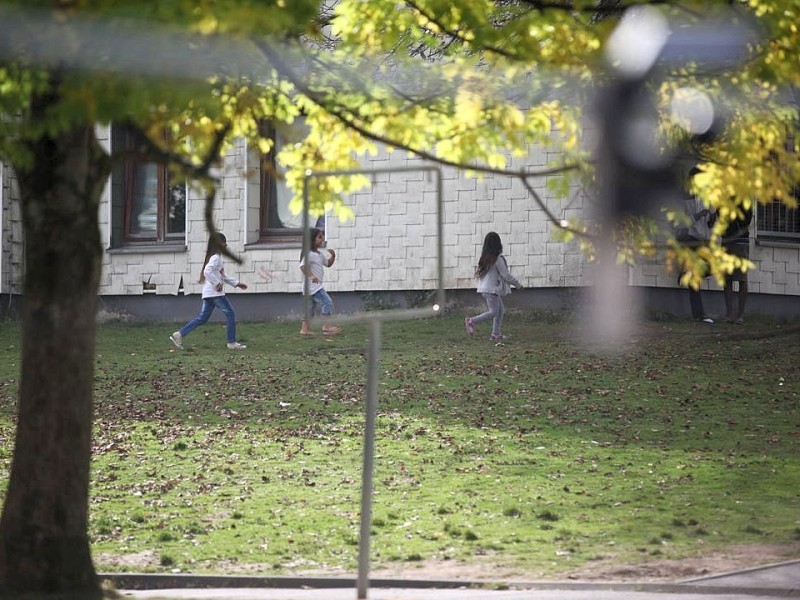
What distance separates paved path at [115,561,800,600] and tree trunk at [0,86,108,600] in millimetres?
752

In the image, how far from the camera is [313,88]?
8688mm

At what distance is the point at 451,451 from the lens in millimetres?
13977

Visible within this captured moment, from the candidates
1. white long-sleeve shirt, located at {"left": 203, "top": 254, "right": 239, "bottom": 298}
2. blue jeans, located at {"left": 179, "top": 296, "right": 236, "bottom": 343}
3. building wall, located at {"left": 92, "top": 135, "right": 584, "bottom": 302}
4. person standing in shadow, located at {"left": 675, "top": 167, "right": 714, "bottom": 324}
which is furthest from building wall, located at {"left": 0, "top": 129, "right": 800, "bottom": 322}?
blue jeans, located at {"left": 179, "top": 296, "right": 236, "bottom": 343}

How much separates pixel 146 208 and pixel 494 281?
32.6 feet

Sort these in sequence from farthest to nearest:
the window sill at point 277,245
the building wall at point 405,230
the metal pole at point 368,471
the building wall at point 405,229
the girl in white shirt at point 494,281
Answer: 1. the window sill at point 277,245
2. the building wall at point 405,229
3. the building wall at point 405,230
4. the girl in white shirt at point 494,281
5. the metal pole at point 368,471

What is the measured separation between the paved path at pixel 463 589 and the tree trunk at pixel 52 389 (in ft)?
2.47

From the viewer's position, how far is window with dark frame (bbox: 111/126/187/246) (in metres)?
29.0

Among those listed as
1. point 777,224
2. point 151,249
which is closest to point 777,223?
point 777,224

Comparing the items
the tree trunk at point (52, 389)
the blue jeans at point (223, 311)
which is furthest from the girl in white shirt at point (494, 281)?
the tree trunk at point (52, 389)

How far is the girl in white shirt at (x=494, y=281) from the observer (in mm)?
21703

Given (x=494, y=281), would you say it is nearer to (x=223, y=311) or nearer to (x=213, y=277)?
(x=223, y=311)

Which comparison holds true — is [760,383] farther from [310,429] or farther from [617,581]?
[617,581]

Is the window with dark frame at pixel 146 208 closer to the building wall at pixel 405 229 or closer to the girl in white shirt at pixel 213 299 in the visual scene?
the building wall at pixel 405 229

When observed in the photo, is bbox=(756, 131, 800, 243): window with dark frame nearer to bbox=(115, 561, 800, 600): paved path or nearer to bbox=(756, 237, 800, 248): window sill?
bbox=(756, 237, 800, 248): window sill
